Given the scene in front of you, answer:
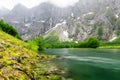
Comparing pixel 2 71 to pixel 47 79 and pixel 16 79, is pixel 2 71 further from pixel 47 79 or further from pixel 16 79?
pixel 47 79

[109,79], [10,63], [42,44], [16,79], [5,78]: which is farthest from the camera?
[42,44]

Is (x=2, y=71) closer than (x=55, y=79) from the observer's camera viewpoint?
Yes

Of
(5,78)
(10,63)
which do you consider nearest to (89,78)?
(10,63)

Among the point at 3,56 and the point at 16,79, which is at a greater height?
the point at 3,56

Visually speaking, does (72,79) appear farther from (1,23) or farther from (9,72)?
(1,23)

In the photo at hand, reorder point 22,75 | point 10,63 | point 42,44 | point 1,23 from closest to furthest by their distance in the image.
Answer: point 22,75
point 10,63
point 1,23
point 42,44

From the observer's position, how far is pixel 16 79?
41.1m

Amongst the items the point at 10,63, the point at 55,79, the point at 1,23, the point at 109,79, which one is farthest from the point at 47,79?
the point at 1,23

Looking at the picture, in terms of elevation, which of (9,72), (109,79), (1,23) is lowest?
(109,79)

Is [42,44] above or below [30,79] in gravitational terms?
above

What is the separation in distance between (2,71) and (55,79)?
46.7 feet

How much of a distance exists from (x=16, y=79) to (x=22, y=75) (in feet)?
12.0

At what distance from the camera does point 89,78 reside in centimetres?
5341

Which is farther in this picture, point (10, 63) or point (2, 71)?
point (10, 63)
